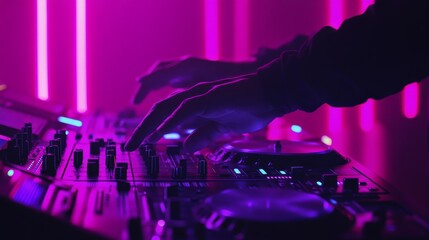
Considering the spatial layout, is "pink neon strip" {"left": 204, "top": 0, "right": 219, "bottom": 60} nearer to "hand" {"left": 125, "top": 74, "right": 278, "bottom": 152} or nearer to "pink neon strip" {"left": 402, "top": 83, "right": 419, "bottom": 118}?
"pink neon strip" {"left": 402, "top": 83, "right": 419, "bottom": 118}

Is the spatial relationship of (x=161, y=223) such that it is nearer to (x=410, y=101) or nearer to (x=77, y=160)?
(x=77, y=160)

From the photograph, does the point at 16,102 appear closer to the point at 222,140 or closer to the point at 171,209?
the point at 222,140

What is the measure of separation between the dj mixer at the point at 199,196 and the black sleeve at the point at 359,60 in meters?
0.15

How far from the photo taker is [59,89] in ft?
14.1

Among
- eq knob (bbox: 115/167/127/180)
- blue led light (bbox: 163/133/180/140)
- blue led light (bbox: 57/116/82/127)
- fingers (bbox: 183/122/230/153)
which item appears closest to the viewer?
eq knob (bbox: 115/167/127/180)

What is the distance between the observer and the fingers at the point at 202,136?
135 cm

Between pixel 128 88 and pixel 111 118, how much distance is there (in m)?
1.95

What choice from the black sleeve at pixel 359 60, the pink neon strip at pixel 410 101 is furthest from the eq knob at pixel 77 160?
the pink neon strip at pixel 410 101

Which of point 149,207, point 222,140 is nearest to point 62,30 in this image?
point 222,140

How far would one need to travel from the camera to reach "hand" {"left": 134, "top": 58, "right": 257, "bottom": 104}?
6.91ft

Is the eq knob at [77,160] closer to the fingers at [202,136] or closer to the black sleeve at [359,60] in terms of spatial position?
the fingers at [202,136]

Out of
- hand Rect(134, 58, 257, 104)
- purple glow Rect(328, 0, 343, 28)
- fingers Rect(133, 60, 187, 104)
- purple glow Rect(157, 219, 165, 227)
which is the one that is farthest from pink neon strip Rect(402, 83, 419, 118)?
purple glow Rect(157, 219, 165, 227)

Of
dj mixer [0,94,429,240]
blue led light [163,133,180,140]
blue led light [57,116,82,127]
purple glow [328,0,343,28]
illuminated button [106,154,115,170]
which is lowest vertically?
dj mixer [0,94,429,240]

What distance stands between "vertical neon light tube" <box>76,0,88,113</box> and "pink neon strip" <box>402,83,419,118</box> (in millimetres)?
2552
